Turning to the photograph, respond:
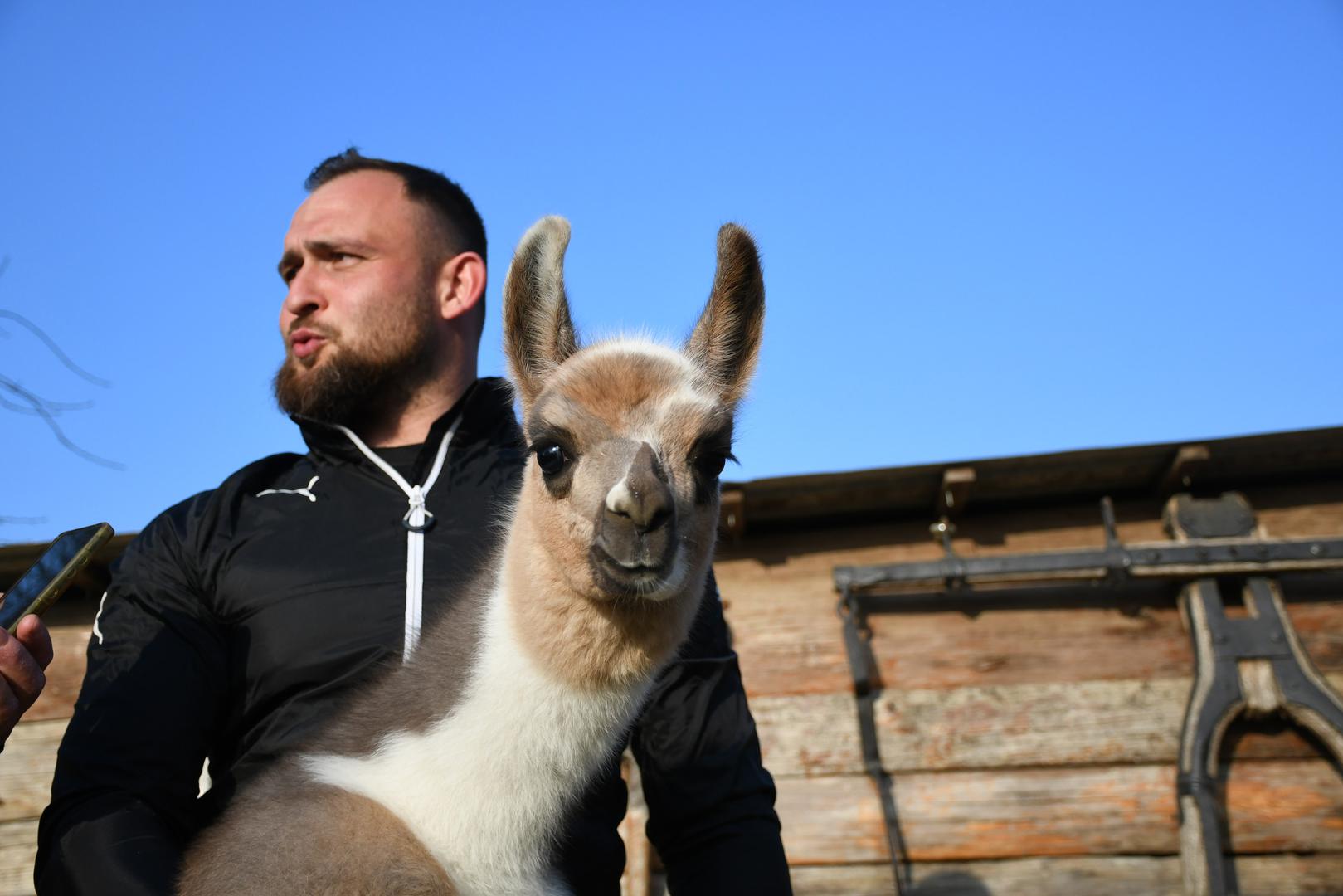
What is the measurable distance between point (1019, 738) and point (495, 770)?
467 cm

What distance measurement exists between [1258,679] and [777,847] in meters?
4.27

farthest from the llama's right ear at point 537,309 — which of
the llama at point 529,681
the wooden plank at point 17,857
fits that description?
the wooden plank at point 17,857

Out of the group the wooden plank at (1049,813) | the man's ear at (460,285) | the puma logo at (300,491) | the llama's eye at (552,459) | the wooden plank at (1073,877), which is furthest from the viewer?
the wooden plank at (1049,813)

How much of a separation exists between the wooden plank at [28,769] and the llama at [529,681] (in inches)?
200

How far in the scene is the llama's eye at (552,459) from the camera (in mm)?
2801

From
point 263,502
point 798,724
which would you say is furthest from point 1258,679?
point 263,502

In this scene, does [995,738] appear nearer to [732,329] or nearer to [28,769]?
[732,329]

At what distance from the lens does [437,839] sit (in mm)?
2387

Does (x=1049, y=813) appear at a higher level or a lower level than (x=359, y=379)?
lower

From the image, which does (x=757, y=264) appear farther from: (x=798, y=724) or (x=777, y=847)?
(x=798, y=724)

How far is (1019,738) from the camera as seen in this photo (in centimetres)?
626

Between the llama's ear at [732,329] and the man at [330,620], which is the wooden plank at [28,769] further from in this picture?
the llama's ear at [732,329]

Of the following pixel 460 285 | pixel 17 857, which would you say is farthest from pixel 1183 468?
pixel 17 857

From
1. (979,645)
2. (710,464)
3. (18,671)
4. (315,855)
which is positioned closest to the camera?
(315,855)
